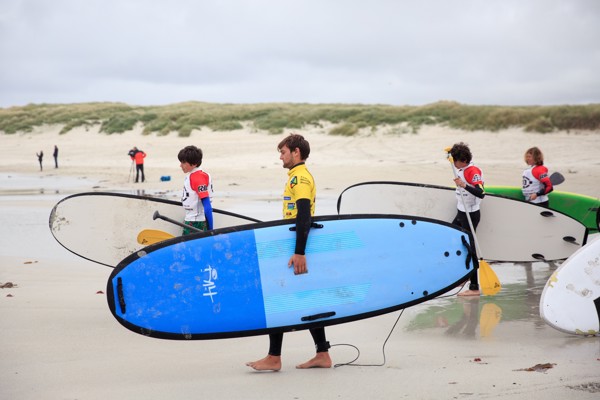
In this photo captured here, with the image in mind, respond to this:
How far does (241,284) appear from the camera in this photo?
4.27 meters

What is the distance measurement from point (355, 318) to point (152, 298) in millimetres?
1270

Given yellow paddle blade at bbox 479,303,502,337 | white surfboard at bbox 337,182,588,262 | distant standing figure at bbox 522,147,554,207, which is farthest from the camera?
distant standing figure at bbox 522,147,554,207

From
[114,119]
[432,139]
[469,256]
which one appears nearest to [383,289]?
[469,256]

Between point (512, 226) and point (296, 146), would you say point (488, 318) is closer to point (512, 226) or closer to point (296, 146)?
point (512, 226)

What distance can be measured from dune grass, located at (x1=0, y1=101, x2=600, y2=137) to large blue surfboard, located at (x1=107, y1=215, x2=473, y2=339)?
73.3ft

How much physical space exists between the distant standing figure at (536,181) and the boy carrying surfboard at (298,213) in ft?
13.6

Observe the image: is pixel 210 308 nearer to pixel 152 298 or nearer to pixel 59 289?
pixel 152 298

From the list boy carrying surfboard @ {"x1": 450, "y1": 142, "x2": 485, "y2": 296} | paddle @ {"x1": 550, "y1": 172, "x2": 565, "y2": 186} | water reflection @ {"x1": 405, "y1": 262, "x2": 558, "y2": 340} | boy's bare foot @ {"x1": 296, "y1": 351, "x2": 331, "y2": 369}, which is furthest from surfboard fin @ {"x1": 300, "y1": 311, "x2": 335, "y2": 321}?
paddle @ {"x1": 550, "y1": 172, "x2": 565, "y2": 186}

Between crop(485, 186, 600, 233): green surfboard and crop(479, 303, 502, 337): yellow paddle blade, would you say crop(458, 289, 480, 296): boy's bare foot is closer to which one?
crop(479, 303, 502, 337): yellow paddle blade

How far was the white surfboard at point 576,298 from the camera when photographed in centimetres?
450

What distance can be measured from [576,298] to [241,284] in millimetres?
2204

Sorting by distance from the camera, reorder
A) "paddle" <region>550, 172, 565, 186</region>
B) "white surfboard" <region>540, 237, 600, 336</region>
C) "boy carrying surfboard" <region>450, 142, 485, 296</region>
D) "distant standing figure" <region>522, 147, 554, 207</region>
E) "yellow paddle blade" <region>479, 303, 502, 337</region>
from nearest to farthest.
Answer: "white surfboard" <region>540, 237, 600, 336</region> < "yellow paddle blade" <region>479, 303, 502, 337</region> < "boy carrying surfboard" <region>450, 142, 485, 296</region> < "distant standing figure" <region>522, 147, 554, 207</region> < "paddle" <region>550, 172, 565, 186</region>

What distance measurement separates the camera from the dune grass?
26.0 metres

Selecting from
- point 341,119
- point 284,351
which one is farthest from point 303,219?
point 341,119
